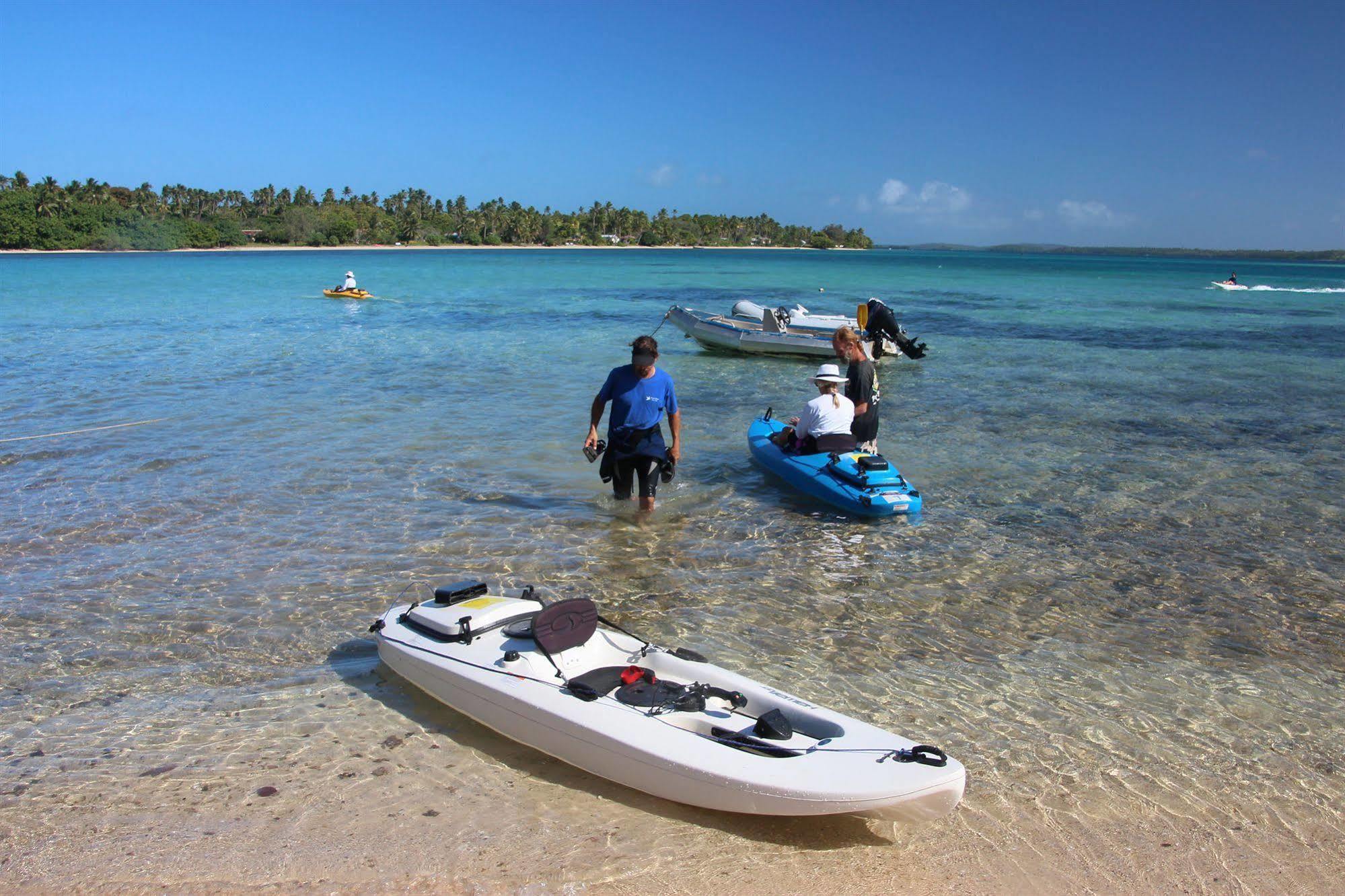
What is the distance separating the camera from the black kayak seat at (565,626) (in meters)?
5.20

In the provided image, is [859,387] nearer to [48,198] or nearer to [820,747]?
[820,747]

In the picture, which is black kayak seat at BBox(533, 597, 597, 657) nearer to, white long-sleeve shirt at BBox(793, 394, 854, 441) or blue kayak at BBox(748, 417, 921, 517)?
blue kayak at BBox(748, 417, 921, 517)

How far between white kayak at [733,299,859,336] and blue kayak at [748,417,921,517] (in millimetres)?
13767

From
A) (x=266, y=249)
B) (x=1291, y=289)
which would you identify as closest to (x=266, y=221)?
(x=266, y=249)

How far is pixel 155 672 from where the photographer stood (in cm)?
592

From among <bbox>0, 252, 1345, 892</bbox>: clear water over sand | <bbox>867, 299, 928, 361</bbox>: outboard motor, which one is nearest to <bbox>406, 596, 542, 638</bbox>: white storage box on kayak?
<bbox>0, 252, 1345, 892</bbox>: clear water over sand

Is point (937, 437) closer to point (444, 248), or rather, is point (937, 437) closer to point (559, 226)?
point (444, 248)

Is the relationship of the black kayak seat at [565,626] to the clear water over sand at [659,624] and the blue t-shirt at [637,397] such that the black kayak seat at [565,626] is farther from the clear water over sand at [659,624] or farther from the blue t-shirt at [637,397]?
the blue t-shirt at [637,397]

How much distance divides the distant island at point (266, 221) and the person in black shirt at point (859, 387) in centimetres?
12601

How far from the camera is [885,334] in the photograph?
21672 mm

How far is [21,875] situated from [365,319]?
2890 centimetres

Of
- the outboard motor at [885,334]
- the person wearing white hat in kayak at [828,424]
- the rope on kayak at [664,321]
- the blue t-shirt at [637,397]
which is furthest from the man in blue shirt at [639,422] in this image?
the rope on kayak at [664,321]

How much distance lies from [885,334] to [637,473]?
14.2 meters

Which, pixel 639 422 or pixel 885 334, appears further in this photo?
pixel 885 334
